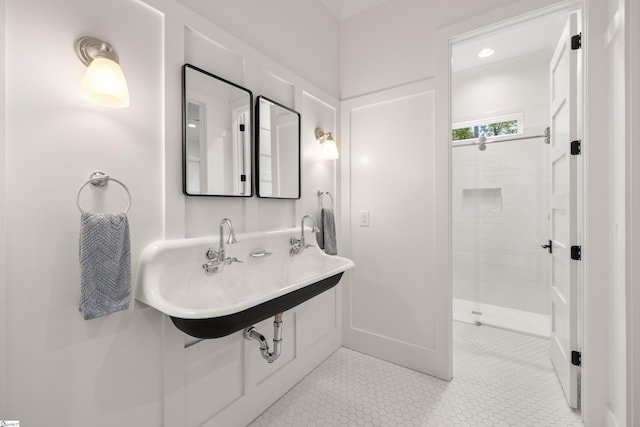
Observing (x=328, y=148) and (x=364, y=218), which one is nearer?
(x=328, y=148)

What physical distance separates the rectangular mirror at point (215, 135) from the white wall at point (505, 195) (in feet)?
7.92

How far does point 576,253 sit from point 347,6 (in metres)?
2.41

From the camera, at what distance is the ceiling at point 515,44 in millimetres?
2600

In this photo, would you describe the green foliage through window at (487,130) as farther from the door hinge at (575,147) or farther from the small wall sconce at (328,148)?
the small wall sconce at (328,148)

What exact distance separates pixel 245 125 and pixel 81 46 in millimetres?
730

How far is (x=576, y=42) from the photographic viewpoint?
162 centimetres

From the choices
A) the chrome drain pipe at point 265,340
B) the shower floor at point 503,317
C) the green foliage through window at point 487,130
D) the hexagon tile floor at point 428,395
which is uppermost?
the green foliage through window at point 487,130

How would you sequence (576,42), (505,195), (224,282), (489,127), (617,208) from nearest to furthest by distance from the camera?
(617,208) → (224,282) → (576,42) → (505,195) → (489,127)

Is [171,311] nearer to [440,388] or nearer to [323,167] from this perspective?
[323,167]

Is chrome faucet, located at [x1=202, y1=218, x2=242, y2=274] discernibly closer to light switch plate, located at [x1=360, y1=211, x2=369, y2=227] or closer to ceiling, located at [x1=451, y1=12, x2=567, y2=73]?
light switch plate, located at [x1=360, y1=211, x2=369, y2=227]

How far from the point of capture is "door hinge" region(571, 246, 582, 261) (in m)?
1.61

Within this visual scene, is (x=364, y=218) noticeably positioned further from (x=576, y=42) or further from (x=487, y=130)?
(x=487, y=130)

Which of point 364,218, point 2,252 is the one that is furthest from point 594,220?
point 2,252
